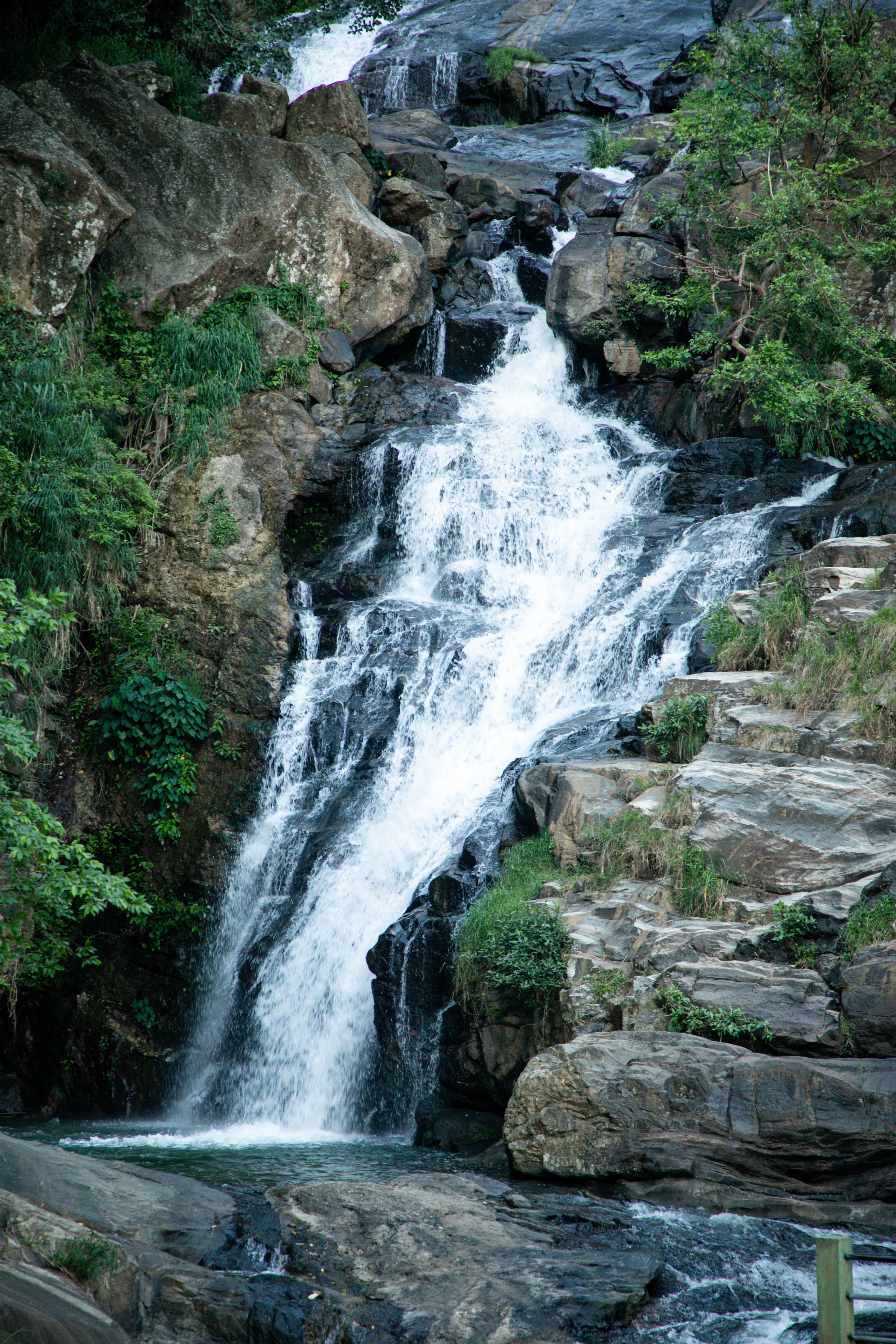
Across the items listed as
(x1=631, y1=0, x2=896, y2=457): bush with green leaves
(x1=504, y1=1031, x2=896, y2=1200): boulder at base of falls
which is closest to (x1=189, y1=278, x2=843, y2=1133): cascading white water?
(x1=631, y1=0, x2=896, y2=457): bush with green leaves

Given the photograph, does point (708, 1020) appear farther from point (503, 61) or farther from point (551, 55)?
point (551, 55)

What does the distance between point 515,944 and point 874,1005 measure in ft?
10.4

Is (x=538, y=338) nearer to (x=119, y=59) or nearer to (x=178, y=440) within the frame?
(x=178, y=440)

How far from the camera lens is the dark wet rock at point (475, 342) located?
22031mm

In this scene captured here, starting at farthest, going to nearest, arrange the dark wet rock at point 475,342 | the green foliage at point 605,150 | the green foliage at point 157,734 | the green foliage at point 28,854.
Result: the green foliage at point 605,150, the dark wet rock at point 475,342, the green foliage at point 157,734, the green foliage at point 28,854

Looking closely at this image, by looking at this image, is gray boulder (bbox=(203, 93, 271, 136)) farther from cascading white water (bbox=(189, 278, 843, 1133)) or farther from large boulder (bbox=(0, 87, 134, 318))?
cascading white water (bbox=(189, 278, 843, 1133))

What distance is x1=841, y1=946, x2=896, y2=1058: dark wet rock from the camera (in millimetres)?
7809

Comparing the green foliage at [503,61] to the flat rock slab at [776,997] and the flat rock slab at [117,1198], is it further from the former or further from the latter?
the flat rock slab at [117,1198]

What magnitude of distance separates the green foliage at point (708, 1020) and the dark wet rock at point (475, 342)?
15786 mm

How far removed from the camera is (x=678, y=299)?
19.1m

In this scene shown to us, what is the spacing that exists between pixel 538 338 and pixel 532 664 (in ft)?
32.7

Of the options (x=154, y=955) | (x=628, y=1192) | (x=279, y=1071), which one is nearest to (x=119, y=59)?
(x=154, y=955)

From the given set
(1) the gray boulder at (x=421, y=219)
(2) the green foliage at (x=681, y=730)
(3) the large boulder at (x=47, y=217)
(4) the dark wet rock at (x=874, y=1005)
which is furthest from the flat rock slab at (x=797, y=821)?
(1) the gray boulder at (x=421, y=219)

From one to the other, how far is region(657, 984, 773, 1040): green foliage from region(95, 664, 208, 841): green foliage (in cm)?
807
